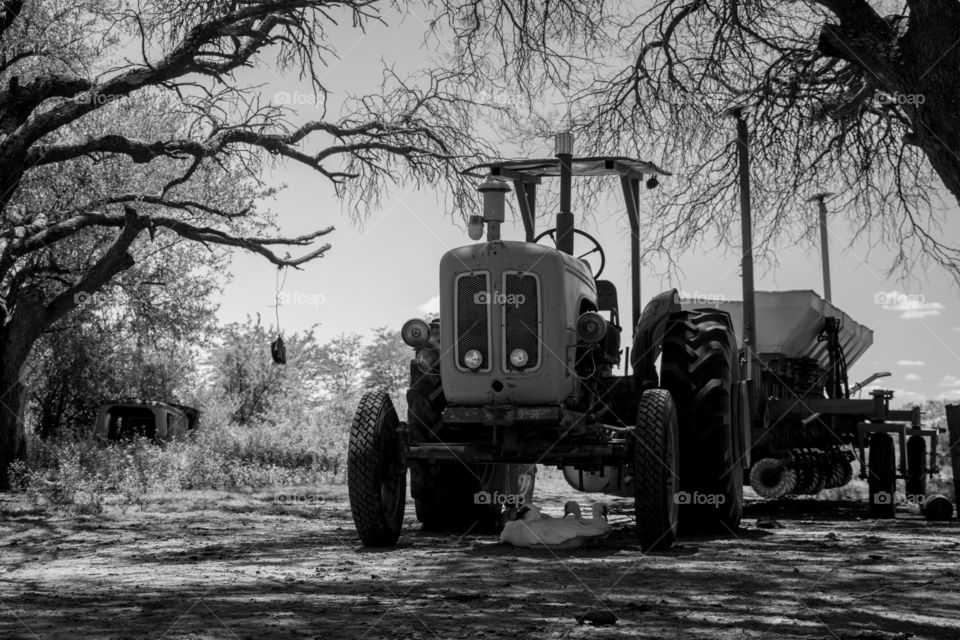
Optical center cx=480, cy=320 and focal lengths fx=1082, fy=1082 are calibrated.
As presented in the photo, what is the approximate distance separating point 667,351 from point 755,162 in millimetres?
4756

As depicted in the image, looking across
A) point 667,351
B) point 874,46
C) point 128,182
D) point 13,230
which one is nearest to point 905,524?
point 667,351

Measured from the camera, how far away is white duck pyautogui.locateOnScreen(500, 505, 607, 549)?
24.6ft

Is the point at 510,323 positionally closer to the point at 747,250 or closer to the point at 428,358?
the point at 428,358

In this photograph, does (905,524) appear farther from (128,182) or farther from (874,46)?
(128,182)

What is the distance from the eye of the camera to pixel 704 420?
8273 mm

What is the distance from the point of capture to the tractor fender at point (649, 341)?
28.4 feet

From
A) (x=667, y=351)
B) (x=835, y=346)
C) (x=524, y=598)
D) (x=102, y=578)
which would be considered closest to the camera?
(x=524, y=598)

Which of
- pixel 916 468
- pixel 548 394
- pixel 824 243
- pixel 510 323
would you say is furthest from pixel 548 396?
pixel 824 243

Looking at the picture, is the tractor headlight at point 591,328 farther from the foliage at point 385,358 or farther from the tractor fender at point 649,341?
the foliage at point 385,358

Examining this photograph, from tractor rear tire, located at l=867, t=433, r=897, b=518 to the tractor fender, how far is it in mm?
4418

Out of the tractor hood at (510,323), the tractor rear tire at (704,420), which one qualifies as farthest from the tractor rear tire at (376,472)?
the tractor rear tire at (704,420)

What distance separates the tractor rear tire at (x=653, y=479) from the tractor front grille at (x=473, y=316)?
118 centimetres

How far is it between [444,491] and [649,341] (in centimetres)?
207

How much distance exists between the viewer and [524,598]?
17.2ft
